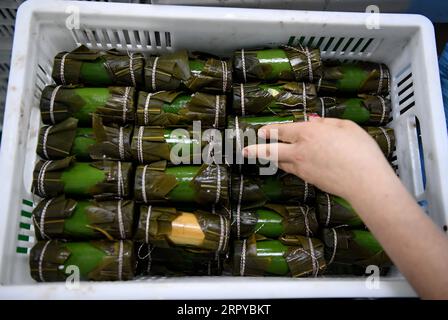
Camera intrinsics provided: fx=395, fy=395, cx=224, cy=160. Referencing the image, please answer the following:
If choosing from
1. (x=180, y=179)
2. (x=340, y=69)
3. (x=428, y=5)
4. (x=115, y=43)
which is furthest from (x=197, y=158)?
(x=428, y=5)

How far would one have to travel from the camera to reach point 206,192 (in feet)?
4.82

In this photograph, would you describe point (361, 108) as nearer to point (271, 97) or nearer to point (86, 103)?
point (271, 97)

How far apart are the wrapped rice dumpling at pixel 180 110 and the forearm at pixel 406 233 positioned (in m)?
0.65

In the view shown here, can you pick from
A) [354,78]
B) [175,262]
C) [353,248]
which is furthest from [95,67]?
[353,248]

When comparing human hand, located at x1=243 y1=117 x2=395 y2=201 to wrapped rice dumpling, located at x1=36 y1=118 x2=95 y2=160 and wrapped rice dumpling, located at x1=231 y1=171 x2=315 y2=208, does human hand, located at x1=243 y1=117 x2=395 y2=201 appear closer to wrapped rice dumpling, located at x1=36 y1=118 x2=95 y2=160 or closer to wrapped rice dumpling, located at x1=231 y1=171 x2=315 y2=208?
wrapped rice dumpling, located at x1=231 y1=171 x2=315 y2=208

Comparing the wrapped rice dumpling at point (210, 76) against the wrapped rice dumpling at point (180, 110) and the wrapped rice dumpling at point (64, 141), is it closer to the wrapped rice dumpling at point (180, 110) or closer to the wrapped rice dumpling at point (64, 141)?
the wrapped rice dumpling at point (180, 110)

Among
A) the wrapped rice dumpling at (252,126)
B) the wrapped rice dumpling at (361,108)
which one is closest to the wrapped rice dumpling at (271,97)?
the wrapped rice dumpling at (252,126)

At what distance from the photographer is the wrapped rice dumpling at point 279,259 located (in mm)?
1494

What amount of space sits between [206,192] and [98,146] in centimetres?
46

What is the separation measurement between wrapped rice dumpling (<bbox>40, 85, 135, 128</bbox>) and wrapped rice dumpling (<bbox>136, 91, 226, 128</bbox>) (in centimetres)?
6

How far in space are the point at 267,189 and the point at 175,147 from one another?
407 mm

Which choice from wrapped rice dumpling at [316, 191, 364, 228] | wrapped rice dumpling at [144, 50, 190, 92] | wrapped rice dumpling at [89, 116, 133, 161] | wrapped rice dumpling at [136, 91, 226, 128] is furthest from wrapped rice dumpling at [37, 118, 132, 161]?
wrapped rice dumpling at [316, 191, 364, 228]
